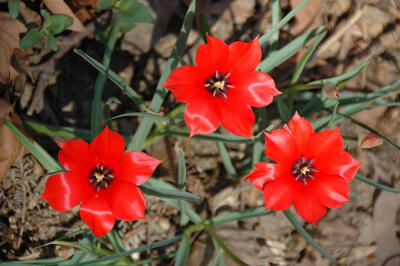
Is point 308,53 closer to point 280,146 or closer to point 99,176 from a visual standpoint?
point 280,146

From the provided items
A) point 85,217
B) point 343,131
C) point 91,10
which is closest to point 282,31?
point 343,131

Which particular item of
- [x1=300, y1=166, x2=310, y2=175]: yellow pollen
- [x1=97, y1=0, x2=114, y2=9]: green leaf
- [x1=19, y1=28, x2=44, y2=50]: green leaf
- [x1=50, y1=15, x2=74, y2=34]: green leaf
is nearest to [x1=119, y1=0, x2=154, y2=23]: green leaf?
[x1=97, y1=0, x2=114, y2=9]: green leaf

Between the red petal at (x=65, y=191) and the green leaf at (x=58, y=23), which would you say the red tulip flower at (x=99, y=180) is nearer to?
the red petal at (x=65, y=191)

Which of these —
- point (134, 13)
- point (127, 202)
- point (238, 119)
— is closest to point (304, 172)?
point (238, 119)

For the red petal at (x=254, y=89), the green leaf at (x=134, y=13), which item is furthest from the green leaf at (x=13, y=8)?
the red petal at (x=254, y=89)

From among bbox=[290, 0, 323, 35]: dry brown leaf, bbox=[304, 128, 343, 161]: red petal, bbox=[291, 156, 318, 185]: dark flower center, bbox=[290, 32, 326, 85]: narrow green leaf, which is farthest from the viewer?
bbox=[290, 0, 323, 35]: dry brown leaf

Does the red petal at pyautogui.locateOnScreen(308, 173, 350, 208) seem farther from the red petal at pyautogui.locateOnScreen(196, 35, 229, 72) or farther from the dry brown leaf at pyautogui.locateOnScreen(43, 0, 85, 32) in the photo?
the dry brown leaf at pyautogui.locateOnScreen(43, 0, 85, 32)
